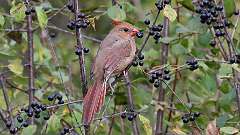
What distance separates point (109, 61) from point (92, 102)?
57cm

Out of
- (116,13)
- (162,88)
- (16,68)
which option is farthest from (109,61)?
(162,88)

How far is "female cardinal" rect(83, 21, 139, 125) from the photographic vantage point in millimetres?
4289

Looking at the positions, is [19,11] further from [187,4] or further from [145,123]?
[187,4]

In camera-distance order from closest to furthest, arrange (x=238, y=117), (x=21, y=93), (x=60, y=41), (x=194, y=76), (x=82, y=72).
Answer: (x=82, y=72), (x=238, y=117), (x=21, y=93), (x=194, y=76), (x=60, y=41)

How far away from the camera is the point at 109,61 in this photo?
15.7ft

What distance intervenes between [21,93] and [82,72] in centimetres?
219

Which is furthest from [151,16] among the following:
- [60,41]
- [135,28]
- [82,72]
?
[60,41]

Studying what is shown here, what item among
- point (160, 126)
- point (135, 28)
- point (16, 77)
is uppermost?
point (135, 28)

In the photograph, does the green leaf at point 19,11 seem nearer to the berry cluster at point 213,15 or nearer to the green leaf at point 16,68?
the green leaf at point 16,68

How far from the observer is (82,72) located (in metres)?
4.16

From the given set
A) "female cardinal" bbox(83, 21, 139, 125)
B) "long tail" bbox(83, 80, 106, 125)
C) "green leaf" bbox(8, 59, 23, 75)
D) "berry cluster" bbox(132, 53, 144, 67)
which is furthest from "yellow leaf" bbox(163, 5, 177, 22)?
"green leaf" bbox(8, 59, 23, 75)

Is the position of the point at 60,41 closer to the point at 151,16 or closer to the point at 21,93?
the point at 21,93

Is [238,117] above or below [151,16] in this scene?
below

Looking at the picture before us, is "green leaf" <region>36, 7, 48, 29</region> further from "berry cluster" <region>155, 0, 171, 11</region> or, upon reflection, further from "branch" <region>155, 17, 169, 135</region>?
"branch" <region>155, 17, 169, 135</region>
